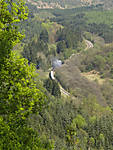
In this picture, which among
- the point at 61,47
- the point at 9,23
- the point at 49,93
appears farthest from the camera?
the point at 61,47

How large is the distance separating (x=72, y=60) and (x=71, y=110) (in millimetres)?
77944

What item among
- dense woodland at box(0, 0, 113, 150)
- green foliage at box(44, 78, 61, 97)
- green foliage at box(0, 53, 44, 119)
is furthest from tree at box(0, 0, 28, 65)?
green foliage at box(44, 78, 61, 97)

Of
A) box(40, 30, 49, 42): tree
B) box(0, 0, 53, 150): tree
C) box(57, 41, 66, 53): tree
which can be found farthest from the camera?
box(40, 30, 49, 42): tree

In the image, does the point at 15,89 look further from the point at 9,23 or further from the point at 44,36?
the point at 44,36

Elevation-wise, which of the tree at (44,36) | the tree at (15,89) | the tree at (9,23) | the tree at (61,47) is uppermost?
the tree at (9,23)

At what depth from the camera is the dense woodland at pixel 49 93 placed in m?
11.7

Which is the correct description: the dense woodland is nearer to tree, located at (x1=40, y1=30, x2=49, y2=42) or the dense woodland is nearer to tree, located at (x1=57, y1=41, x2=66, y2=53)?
tree, located at (x1=57, y1=41, x2=66, y2=53)

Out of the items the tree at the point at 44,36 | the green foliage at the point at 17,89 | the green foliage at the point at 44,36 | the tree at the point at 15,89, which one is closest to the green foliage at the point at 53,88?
the tree at the point at 15,89

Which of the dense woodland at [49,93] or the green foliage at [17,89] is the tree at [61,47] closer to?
the dense woodland at [49,93]

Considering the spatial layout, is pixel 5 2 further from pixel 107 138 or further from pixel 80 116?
pixel 80 116

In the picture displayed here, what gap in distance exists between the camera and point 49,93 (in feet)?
319

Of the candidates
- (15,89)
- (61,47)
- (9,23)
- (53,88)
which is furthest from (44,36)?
(15,89)

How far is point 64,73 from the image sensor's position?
132750 millimetres

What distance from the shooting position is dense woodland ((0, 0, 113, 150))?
460 inches
